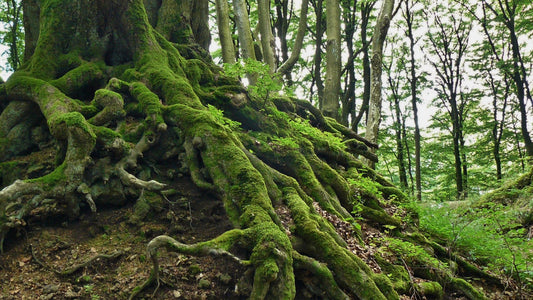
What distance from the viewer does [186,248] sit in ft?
10.3

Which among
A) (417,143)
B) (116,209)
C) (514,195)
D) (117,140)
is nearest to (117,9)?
(117,140)

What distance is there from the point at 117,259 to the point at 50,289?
0.74 m

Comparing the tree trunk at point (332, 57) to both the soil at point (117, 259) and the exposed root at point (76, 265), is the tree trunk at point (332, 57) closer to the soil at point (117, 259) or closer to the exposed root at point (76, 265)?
the soil at point (117, 259)

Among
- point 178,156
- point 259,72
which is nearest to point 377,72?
point 259,72

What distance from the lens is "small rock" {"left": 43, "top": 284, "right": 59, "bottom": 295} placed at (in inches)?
132

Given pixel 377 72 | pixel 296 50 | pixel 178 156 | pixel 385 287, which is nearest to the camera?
pixel 385 287

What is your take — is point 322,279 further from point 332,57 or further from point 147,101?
point 332,57

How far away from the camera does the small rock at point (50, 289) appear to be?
335cm

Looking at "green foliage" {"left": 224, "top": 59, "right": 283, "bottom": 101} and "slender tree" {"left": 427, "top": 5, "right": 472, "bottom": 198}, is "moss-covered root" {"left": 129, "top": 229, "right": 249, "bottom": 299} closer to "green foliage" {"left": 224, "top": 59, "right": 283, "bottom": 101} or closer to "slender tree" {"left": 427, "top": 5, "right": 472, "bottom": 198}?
"green foliage" {"left": 224, "top": 59, "right": 283, "bottom": 101}

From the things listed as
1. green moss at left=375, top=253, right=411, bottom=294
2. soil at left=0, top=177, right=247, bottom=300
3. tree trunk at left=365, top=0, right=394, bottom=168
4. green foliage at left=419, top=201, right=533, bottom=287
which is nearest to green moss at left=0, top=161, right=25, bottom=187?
soil at left=0, top=177, right=247, bottom=300

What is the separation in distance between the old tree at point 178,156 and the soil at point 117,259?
0.22 meters

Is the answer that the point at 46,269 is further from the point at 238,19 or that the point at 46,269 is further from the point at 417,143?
the point at 417,143

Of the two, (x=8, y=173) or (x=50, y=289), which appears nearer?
(x=50, y=289)

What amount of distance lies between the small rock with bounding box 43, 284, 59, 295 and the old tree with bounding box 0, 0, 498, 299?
0.83 metres
